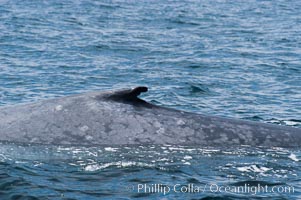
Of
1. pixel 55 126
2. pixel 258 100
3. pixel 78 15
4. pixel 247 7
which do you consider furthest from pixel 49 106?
pixel 247 7

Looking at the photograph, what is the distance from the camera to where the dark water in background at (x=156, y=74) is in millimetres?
8945

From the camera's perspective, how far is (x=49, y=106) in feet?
32.4

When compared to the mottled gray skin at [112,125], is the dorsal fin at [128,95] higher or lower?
higher

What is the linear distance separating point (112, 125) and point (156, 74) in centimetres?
1058

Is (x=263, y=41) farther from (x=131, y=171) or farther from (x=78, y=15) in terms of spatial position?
(x=131, y=171)

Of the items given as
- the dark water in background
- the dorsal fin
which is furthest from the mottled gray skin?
the dark water in background

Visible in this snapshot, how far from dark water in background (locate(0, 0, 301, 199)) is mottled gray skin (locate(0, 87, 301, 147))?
0.50 ft

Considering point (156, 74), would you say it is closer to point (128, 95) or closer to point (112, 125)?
point (128, 95)

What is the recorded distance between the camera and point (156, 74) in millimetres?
20219

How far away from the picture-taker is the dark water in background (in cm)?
895

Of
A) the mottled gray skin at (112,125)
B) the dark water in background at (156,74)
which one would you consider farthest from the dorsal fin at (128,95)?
the dark water in background at (156,74)

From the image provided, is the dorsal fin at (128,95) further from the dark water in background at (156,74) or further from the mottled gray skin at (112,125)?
the dark water in background at (156,74)

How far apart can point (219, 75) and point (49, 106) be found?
35.0 ft

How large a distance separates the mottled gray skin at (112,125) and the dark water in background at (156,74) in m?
0.15
